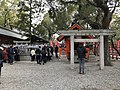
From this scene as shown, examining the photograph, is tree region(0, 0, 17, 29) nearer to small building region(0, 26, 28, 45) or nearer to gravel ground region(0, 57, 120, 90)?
small building region(0, 26, 28, 45)

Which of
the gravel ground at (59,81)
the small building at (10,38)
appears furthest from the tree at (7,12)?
the gravel ground at (59,81)

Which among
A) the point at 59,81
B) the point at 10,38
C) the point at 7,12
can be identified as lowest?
the point at 59,81

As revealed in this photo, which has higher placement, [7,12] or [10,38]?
[7,12]

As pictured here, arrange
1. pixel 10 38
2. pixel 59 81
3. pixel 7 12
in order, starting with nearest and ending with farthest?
pixel 59 81 < pixel 10 38 < pixel 7 12

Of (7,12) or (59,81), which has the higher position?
(7,12)

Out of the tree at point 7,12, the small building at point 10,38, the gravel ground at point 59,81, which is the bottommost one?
the gravel ground at point 59,81

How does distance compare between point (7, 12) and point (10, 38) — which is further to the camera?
point (7, 12)

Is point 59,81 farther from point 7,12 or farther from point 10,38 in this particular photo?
point 7,12

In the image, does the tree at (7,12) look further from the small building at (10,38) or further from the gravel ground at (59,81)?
the gravel ground at (59,81)

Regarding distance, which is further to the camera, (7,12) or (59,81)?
(7,12)

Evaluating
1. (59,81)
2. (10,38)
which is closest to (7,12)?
(10,38)

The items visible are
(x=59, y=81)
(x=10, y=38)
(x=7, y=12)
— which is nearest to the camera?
(x=59, y=81)

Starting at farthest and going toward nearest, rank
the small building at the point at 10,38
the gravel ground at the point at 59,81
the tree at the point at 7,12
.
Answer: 1. the tree at the point at 7,12
2. the small building at the point at 10,38
3. the gravel ground at the point at 59,81

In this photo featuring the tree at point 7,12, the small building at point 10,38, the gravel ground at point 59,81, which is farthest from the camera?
the tree at point 7,12
